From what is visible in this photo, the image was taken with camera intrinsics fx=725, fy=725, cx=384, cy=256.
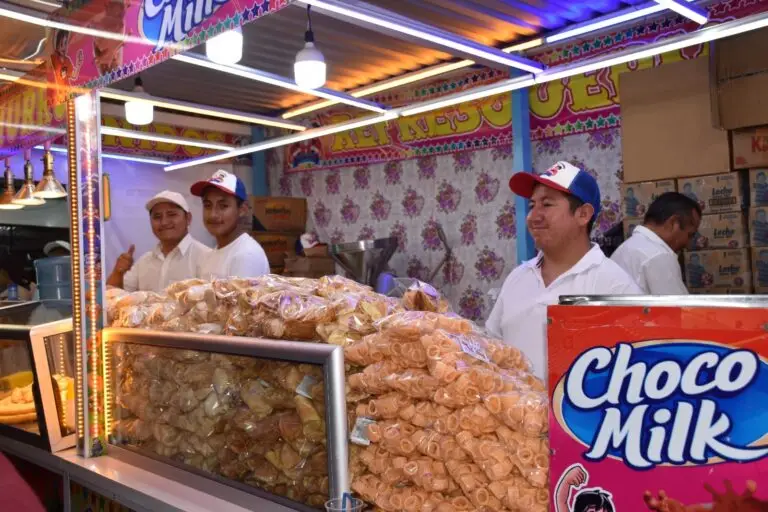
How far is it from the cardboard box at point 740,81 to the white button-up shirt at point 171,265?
3.25 m

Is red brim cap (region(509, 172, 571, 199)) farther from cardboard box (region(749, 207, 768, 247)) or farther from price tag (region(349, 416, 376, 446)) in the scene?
cardboard box (region(749, 207, 768, 247))

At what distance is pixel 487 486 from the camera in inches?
53.9

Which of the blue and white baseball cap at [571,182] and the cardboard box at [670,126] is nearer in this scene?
the blue and white baseball cap at [571,182]

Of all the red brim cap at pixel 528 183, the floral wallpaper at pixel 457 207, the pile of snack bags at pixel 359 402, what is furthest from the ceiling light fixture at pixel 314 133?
the pile of snack bags at pixel 359 402

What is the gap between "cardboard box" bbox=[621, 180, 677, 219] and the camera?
4.96m

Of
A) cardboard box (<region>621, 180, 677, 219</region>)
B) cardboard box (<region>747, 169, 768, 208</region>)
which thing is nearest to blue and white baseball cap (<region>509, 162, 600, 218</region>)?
cardboard box (<region>747, 169, 768, 208</region>)

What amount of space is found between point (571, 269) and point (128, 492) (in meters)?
1.69

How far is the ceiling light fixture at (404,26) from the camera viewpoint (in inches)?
153

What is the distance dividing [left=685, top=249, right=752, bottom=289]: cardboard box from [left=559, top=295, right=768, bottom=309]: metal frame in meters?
3.92

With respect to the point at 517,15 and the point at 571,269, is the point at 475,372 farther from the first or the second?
the point at 517,15

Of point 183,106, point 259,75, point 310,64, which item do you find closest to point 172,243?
point 310,64

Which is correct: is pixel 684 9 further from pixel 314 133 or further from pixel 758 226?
pixel 314 133

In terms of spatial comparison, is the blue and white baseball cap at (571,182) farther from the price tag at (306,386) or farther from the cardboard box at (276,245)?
the cardboard box at (276,245)

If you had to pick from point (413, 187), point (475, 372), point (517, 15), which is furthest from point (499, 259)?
point (475, 372)
